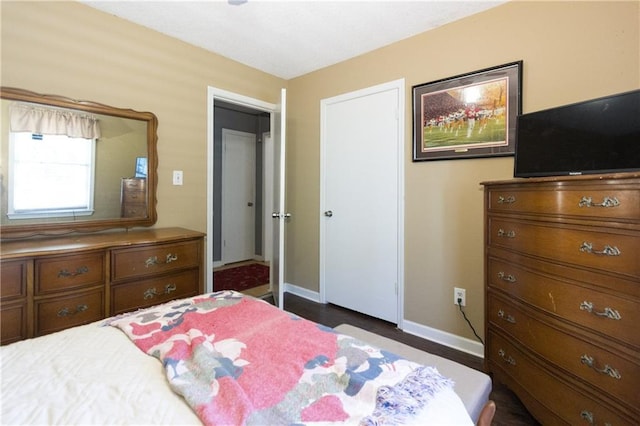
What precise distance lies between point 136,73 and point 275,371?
97.9 inches

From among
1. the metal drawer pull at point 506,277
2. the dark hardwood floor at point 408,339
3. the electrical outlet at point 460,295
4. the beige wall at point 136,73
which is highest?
the beige wall at point 136,73

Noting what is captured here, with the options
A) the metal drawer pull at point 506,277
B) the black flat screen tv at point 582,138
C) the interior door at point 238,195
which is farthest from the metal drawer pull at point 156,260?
the interior door at point 238,195

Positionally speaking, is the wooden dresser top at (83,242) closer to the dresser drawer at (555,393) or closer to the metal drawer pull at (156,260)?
the metal drawer pull at (156,260)

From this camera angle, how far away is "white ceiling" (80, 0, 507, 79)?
209 cm

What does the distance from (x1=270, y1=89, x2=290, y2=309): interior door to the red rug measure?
27.7 inches

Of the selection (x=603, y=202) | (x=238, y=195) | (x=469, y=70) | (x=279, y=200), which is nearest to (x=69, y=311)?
(x=279, y=200)

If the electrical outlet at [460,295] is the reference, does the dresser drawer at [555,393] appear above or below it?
below

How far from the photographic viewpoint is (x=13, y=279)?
1.50 m

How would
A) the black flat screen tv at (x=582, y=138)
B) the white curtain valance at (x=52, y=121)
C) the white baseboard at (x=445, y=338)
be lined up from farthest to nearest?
the white baseboard at (x=445, y=338) < the white curtain valance at (x=52, y=121) < the black flat screen tv at (x=582, y=138)

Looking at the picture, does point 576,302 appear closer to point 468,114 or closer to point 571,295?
point 571,295

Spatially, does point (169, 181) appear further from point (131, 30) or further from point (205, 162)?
point (131, 30)

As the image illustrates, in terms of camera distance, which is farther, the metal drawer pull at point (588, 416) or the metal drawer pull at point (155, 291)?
the metal drawer pull at point (155, 291)

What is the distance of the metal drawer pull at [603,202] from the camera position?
3.70 feet

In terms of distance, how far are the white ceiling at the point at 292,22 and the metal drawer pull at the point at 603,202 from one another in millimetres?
1546
